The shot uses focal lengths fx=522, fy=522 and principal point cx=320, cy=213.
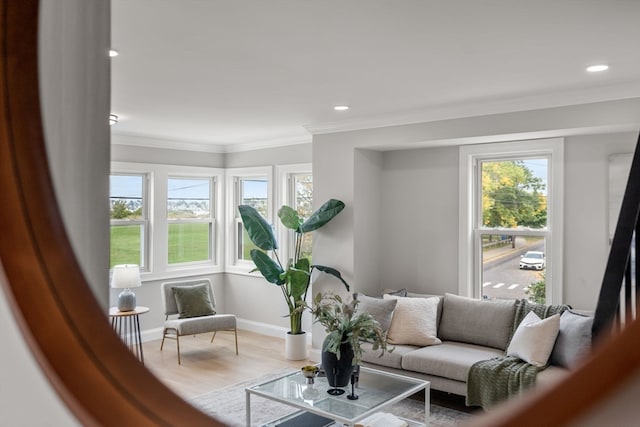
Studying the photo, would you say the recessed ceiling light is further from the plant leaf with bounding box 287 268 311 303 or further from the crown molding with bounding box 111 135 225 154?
the crown molding with bounding box 111 135 225 154

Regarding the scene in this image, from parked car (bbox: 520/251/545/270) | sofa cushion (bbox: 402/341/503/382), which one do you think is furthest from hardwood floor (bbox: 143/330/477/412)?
parked car (bbox: 520/251/545/270)

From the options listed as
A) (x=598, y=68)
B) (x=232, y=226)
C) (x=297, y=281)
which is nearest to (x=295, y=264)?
(x=297, y=281)

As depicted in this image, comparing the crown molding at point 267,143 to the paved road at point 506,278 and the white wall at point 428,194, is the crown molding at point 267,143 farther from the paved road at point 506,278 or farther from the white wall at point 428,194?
the paved road at point 506,278

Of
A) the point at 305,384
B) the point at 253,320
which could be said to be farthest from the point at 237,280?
the point at 305,384

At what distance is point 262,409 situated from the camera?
13.1ft

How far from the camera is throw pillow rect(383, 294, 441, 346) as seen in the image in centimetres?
434

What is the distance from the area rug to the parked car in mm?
1443

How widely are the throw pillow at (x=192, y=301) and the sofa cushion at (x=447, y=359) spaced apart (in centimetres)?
248

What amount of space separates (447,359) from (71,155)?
11.9ft

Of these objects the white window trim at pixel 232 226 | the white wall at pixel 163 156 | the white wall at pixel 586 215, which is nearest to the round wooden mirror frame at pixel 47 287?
the white wall at pixel 586 215

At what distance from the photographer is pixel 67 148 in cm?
75

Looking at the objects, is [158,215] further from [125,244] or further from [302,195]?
[302,195]

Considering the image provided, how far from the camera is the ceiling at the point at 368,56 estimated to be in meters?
2.23

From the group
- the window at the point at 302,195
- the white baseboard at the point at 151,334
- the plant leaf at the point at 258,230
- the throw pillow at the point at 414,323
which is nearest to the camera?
the throw pillow at the point at 414,323
